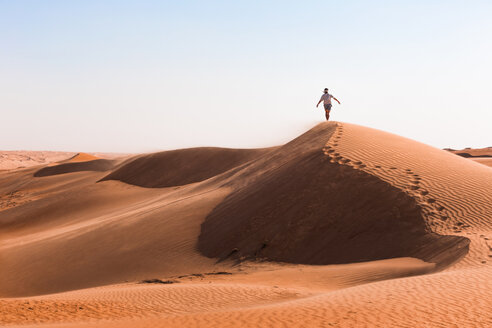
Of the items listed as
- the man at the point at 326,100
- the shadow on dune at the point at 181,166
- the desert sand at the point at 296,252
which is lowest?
the desert sand at the point at 296,252

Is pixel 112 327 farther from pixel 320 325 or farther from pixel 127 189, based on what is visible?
pixel 127 189

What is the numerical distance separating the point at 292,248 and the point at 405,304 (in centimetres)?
724

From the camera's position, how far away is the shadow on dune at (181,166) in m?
35.0

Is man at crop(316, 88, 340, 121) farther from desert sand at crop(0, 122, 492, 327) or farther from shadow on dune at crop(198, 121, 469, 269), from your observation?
shadow on dune at crop(198, 121, 469, 269)

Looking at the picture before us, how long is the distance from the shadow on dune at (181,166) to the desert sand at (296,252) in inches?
385

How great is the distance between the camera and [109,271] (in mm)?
15953

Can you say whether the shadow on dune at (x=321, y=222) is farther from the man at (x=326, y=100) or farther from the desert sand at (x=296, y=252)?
the man at (x=326, y=100)

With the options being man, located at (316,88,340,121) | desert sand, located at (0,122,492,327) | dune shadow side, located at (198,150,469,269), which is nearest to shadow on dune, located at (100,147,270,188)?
desert sand, located at (0,122,492,327)

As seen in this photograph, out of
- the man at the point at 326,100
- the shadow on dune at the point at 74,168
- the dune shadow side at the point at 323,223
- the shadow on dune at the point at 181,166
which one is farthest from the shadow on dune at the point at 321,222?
the shadow on dune at the point at 74,168

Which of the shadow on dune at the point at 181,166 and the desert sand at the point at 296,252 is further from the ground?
the shadow on dune at the point at 181,166

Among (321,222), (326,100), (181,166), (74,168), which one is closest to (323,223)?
(321,222)

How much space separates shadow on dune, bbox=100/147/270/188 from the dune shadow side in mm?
16354

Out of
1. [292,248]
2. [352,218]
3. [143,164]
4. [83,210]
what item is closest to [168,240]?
[292,248]

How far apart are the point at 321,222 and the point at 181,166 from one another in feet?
77.0
